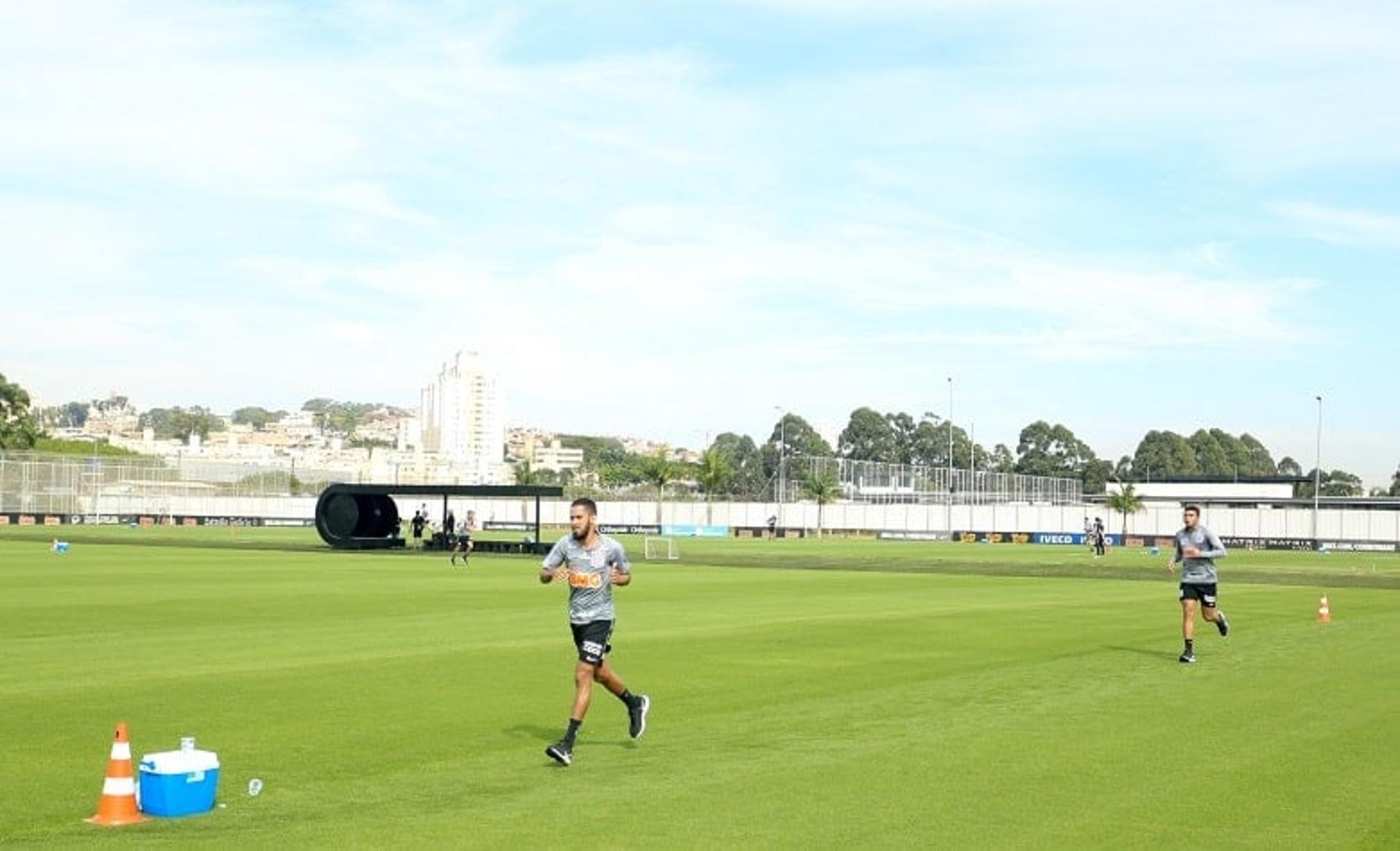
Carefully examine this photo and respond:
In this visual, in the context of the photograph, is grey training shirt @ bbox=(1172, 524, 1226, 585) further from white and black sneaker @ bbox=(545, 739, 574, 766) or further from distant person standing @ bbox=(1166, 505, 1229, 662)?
white and black sneaker @ bbox=(545, 739, 574, 766)

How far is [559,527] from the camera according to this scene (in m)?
131

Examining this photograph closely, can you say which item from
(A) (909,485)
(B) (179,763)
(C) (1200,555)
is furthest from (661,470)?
(B) (179,763)

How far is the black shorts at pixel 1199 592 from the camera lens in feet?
79.8

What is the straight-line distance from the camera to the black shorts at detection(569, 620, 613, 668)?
1434 cm

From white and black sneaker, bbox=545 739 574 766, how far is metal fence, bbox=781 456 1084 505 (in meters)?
135

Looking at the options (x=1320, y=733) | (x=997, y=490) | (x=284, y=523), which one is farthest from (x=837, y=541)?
(x=1320, y=733)

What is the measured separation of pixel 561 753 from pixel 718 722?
10.1 feet

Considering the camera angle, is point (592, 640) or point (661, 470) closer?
point (592, 640)

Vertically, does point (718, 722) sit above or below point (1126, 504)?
below

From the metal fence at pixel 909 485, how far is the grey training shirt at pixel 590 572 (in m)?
134

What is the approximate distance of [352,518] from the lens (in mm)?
72625

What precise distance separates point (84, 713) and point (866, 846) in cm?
928

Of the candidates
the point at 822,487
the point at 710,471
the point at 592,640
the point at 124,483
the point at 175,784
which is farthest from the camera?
the point at 710,471

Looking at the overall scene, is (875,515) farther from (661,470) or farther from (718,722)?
(718,722)
